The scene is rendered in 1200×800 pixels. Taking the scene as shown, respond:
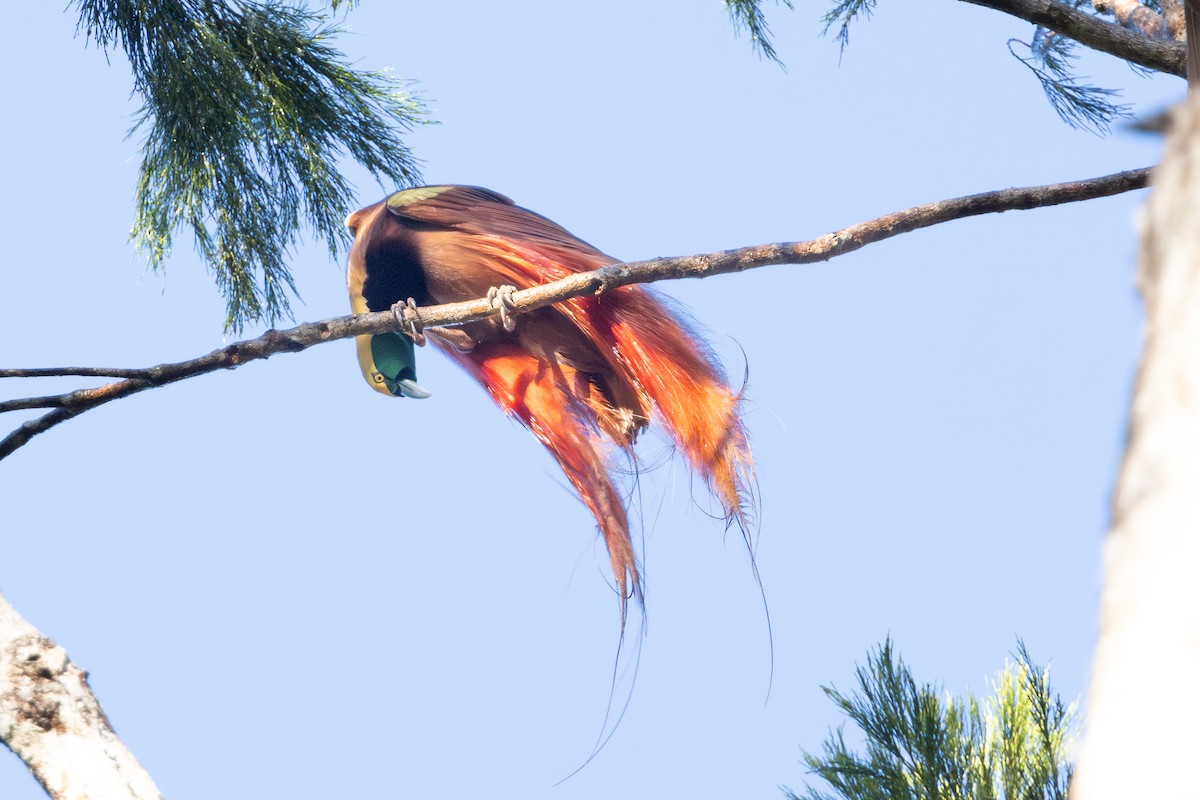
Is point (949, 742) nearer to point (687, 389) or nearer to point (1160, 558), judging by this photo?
point (687, 389)

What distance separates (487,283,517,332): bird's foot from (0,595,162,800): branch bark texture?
71cm

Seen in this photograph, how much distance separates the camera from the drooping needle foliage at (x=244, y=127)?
80.1 inches

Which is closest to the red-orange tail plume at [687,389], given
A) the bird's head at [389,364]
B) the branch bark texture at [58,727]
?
the bird's head at [389,364]

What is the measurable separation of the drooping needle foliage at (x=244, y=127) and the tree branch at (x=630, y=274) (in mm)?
737

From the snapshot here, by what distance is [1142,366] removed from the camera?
1.33 feet

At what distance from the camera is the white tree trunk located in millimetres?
372

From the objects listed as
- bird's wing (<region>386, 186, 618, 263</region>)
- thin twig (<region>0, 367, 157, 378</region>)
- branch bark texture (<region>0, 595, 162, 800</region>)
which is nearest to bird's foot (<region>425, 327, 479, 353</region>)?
bird's wing (<region>386, 186, 618, 263</region>)

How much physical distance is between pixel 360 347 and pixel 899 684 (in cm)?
104

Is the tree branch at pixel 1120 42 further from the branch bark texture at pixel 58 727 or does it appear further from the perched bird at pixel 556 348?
the branch bark texture at pixel 58 727

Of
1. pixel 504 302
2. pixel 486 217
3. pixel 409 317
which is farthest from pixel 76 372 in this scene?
pixel 486 217

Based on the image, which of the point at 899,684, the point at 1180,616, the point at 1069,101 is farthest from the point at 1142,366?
the point at 1069,101

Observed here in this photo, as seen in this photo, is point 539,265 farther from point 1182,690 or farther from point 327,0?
point 1182,690

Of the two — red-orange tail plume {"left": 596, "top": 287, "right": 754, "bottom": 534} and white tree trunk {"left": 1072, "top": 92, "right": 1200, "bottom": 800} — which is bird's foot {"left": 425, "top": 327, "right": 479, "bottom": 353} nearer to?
red-orange tail plume {"left": 596, "top": 287, "right": 754, "bottom": 534}

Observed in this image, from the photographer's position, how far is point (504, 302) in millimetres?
1604
